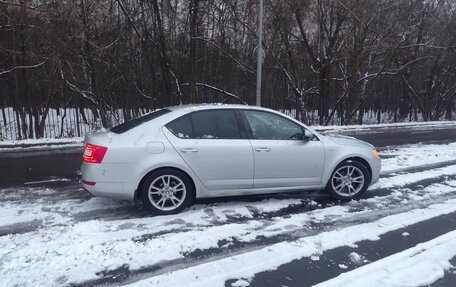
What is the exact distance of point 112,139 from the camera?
5.02 metres

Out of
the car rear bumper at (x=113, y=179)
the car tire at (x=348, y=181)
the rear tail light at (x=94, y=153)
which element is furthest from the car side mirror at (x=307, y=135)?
the rear tail light at (x=94, y=153)

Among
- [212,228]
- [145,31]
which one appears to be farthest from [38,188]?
[145,31]

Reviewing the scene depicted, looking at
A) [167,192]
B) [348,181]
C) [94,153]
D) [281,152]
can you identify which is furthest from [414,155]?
[94,153]

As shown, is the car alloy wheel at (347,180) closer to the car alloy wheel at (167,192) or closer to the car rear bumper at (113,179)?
the car alloy wheel at (167,192)

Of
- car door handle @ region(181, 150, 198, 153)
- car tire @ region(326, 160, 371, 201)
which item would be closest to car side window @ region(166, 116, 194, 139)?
car door handle @ region(181, 150, 198, 153)

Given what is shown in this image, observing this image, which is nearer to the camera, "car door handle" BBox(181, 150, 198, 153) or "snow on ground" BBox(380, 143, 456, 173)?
"car door handle" BBox(181, 150, 198, 153)

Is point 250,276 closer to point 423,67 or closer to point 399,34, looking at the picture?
point 399,34

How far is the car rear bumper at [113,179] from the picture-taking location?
192 inches

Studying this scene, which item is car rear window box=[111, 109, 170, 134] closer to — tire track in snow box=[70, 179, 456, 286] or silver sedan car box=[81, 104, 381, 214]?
silver sedan car box=[81, 104, 381, 214]

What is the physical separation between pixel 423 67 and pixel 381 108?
5723mm

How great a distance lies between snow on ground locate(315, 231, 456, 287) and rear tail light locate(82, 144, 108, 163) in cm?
312

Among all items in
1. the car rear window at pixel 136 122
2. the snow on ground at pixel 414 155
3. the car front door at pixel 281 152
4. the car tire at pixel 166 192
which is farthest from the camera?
the snow on ground at pixel 414 155

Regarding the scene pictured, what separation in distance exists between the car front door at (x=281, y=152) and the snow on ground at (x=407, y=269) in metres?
1.90

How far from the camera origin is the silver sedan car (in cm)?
493
